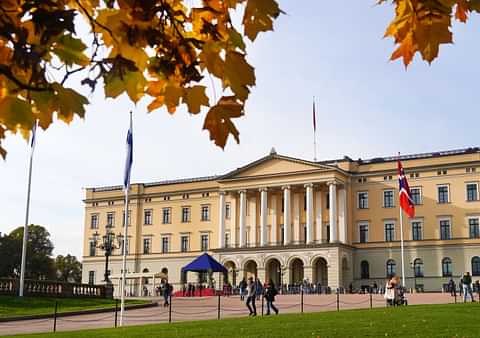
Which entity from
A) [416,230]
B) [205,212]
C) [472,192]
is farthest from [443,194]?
[205,212]

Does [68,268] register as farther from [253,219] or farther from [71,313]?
[71,313]

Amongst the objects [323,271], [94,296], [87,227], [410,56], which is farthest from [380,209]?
[410,56]

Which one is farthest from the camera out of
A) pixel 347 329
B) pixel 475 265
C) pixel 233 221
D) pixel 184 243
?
pixel 184 243

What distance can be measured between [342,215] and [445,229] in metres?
9.18

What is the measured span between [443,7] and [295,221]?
60557mm

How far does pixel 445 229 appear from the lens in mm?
56781

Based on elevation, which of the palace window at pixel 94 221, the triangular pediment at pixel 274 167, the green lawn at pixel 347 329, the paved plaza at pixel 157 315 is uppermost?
the triangular pediment at pixel 274 167

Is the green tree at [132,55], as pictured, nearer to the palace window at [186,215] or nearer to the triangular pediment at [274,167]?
the triangular pediment at [274,167]

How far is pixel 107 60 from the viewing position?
2498 mm

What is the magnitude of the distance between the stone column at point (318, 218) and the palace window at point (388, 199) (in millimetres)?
5989

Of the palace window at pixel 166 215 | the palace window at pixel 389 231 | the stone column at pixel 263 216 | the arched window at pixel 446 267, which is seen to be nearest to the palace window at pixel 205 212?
the palace window at pixel 166 215

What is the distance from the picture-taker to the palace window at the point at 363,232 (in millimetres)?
60625

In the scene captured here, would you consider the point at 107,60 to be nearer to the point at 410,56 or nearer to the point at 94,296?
the point at 410,56

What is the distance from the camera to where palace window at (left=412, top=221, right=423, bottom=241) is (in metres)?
57.8
